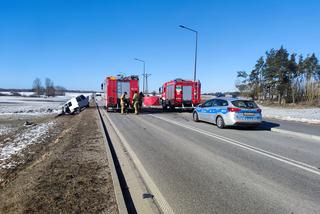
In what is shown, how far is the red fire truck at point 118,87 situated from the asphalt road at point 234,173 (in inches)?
555

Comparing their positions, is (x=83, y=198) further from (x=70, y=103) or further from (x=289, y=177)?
(x=70, y=103)

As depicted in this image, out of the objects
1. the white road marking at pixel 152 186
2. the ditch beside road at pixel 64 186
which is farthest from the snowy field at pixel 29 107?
the white road marking at pixel 152 186

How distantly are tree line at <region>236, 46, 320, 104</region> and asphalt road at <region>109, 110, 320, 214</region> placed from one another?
1353 inches

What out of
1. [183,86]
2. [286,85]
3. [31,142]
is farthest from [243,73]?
[31,142]

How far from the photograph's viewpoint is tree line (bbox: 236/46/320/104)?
4153 centimetres

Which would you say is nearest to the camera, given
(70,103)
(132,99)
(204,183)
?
(204,183)

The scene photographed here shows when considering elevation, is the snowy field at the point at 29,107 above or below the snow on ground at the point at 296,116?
below

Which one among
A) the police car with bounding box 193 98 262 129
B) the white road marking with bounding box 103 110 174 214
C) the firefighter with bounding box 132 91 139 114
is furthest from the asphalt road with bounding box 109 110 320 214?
the firefighter with bounding box 132 91 139 114

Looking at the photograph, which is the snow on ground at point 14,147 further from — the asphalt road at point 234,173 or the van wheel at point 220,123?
the van wheel at point 220,123

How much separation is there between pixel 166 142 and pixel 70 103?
2198 cm

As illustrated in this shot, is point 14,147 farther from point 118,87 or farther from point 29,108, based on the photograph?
point 29,108

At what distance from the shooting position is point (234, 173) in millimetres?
6109

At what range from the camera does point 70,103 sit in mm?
29703

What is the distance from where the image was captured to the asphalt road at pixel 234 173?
4.47m
